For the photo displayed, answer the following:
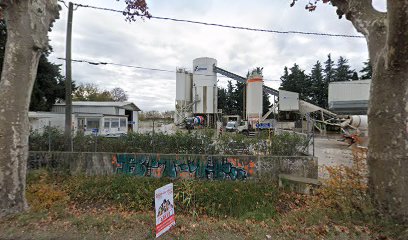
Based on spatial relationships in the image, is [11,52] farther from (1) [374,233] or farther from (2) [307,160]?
(2) [307,160]

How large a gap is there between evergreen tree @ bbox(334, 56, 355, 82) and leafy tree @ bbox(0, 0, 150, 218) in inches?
2148

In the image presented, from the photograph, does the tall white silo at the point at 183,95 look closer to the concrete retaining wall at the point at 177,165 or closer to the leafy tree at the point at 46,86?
the leafy tree at the point at 46,86

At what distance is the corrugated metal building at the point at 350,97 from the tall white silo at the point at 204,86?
17408 mm

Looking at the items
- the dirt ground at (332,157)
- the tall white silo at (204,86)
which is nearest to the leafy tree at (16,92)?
the dirt ground at (332,157)

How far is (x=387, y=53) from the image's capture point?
3707 mm

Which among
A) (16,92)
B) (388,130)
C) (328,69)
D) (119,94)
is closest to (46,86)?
(16,92)

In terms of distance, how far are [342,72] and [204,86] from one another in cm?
3155

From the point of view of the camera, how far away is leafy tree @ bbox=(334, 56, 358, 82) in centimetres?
4894

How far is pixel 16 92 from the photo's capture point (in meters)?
4.87

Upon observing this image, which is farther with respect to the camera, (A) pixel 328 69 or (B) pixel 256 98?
(A) pixel 328 69

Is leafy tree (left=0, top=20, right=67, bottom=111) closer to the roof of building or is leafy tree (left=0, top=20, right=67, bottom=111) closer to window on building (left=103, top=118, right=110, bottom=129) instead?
the roof of building

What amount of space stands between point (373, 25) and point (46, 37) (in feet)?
23.1

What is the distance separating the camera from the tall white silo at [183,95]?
130ft

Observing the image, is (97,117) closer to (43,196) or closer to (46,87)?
(46,87)
